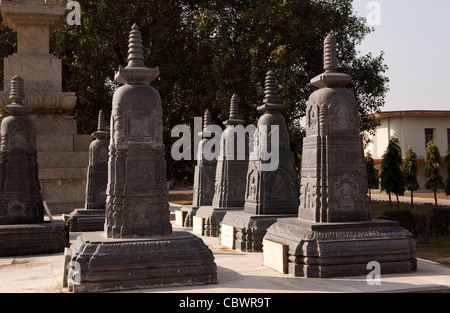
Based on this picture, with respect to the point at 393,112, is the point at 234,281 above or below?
below

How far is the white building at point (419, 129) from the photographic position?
139 ft

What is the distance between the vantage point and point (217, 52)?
23.1 m

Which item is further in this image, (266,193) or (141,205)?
(266,193)

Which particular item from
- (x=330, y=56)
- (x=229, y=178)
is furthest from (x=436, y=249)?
(x=330, y=56)

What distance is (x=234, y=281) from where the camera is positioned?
7027 mm

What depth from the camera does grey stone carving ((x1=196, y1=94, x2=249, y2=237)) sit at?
12.6 meters

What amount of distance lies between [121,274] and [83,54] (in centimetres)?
1915

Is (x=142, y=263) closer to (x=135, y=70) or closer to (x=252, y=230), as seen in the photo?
(x=135, y=70)

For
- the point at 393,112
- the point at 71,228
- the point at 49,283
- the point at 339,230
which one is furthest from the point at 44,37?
the point at 393,112

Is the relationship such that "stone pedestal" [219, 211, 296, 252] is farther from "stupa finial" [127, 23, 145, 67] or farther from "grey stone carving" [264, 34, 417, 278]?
"stupa finial" [127, 23, 145, 67]

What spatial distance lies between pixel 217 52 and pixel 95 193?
12.5 m

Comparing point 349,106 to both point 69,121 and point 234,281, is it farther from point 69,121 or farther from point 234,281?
point 69,121

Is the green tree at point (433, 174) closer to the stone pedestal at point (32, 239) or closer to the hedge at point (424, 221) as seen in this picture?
the hedge at point (424, 221)

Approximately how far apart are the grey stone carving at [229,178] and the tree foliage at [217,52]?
28.2 feet
